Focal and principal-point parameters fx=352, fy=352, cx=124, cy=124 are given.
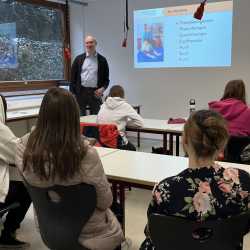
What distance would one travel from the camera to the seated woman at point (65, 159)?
152 centimetres

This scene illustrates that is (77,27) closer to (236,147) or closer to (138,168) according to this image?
(236,147)

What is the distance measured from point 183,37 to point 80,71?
5.65 ft

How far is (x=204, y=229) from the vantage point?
3.90ft

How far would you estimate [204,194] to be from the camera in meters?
1.24

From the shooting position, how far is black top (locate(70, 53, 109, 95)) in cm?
518

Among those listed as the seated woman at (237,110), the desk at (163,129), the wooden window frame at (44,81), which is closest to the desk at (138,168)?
the seated woman at (237,110)

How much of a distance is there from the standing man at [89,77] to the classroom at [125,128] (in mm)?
15

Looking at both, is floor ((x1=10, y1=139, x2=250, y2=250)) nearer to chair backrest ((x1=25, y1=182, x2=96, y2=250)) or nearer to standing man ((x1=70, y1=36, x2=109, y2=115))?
chair backrest ((x1=25, y1=182, x2=96, y2=250))

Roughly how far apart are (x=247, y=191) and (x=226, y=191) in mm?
89

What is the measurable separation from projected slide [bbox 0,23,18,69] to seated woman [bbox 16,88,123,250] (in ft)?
13.4

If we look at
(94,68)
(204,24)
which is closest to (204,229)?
(94,68)

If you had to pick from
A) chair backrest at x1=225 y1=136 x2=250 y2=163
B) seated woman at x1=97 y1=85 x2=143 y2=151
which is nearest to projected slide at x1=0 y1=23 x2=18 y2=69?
seated woman at x1=97 y1=85 x2=143 y2=151

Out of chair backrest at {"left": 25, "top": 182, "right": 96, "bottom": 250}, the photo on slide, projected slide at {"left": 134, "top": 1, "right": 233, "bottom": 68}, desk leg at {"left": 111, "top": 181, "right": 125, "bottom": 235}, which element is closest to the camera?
chair backrest at {"left": 25, "top": 182, "right": 96, "bottom": 250}

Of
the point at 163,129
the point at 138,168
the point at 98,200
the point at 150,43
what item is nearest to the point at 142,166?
the point at 138,168
